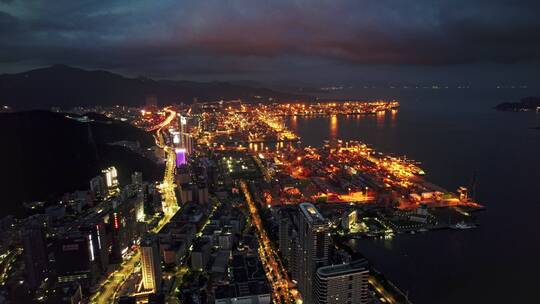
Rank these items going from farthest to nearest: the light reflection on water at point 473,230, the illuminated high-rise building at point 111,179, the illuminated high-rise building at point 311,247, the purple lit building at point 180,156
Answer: the purple lit building at point 180,156, the illuminated high-rise building at point 111,179, the light reflection on water at point 473,230, the illuminated high-rise building at point 311,247

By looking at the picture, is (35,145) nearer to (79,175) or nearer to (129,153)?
(79,175)

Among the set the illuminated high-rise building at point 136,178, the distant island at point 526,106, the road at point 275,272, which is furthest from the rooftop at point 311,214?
the distant island at point 526,106

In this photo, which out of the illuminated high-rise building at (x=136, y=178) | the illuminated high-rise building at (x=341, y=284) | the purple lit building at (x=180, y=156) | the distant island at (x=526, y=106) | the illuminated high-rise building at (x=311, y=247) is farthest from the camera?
the distant island at (x=526, y=106)

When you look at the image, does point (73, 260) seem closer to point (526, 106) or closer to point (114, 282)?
point (114, 282)

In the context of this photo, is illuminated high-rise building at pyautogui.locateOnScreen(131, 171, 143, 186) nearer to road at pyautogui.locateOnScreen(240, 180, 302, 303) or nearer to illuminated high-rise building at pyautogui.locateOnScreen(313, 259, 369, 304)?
road at pyautogui.locateOnScreen(240, 180, 302, 303)

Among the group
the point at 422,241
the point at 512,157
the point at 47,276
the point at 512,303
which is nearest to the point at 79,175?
the point at 47,276

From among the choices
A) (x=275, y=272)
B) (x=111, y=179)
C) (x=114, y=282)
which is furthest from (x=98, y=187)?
(x=275, y=272)

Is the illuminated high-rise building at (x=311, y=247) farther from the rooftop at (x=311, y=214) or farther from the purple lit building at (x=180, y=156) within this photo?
the purple lit building at (x=180, y=156)
